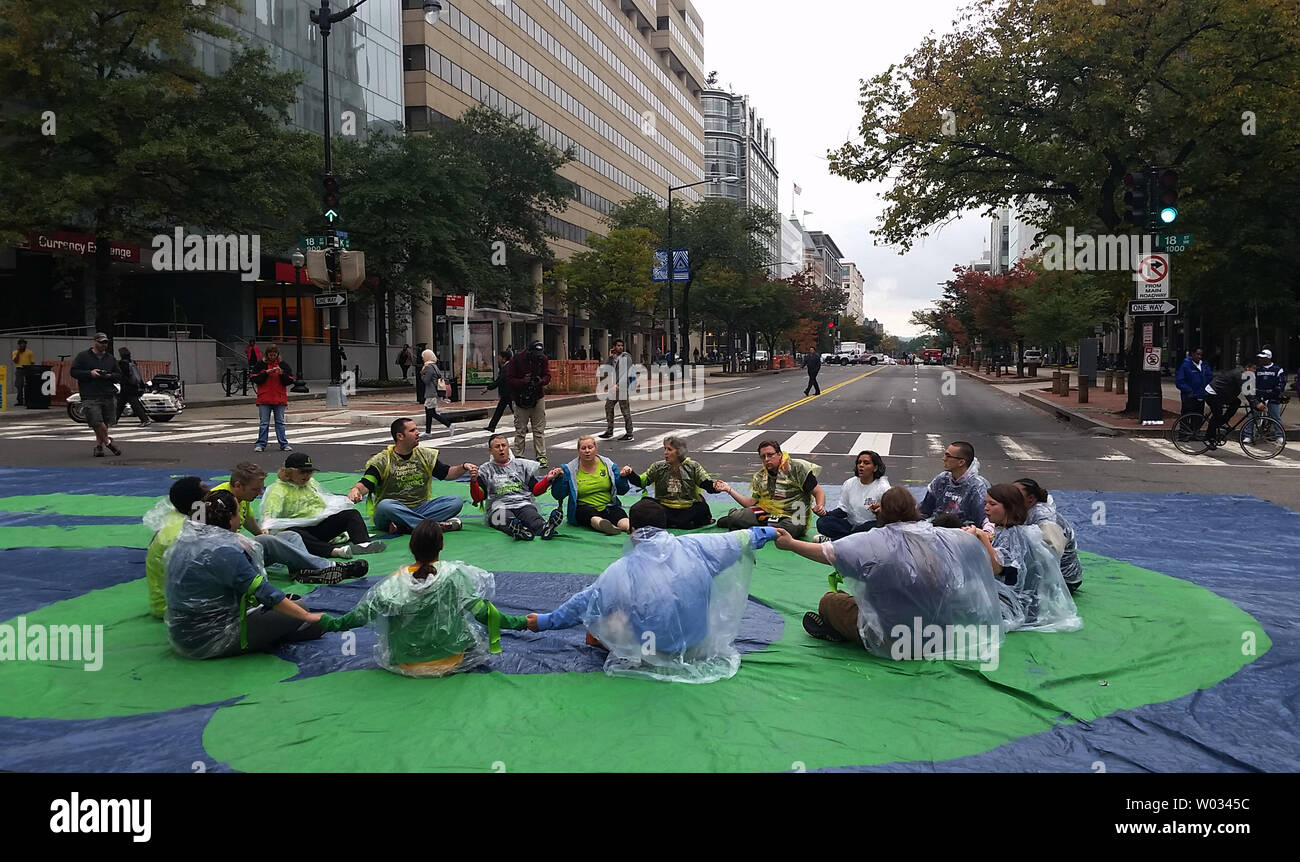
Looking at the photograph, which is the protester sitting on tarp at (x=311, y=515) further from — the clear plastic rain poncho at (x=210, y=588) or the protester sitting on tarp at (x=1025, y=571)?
the protester sitting on tarp at (x=1025, y=571)

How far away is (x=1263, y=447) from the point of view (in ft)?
54.1

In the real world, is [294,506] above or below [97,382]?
below

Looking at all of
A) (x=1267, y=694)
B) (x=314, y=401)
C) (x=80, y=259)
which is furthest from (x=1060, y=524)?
(x=80, y=259)

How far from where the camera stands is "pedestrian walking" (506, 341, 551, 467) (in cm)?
1387

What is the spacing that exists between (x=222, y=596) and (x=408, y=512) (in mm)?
3675

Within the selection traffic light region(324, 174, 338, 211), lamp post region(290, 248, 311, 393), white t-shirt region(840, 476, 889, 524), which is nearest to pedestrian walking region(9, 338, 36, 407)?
lamp post region(290, 248, 311, 393)

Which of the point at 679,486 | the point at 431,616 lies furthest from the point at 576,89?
the point at 431,616

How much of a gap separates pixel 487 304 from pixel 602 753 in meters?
44.9

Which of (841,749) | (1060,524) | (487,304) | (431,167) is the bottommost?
(841,749)

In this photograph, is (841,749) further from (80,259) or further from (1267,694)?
(80,259)

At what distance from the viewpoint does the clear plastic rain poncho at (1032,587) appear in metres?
6.12

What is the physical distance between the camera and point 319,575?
7.38 metres

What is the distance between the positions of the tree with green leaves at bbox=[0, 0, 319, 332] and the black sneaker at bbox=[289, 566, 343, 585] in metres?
22.9

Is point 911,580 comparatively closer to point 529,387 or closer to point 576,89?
point 529,387
